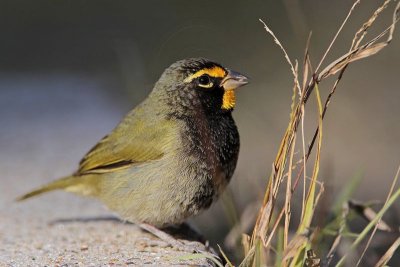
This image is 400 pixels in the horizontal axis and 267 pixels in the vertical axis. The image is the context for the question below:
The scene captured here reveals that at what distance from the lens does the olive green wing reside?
4578mm

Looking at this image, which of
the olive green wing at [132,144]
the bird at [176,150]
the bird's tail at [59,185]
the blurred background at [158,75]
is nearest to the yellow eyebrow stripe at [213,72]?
the bird at [176,150]

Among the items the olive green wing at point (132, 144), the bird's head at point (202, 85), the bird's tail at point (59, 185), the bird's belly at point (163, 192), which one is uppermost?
the bird's head at point (202, 85)

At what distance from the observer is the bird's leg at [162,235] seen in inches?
173

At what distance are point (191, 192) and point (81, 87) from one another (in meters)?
5.12

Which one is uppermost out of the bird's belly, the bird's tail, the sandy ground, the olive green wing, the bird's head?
the bird's head

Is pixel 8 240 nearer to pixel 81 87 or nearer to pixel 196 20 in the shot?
pixel 81 87

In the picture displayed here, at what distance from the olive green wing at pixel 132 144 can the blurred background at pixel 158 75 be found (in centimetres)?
60

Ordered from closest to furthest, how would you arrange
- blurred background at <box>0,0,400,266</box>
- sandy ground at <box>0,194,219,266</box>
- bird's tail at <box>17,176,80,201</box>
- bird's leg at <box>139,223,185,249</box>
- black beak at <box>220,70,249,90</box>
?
sandy ground at <box>0,194,219,266</box>, bird's leg at <box>139,223,185,249</box>, black beak at <box>220,70,249,90</box>, bird's tail at <box>17,176,80,201</box>, blurred background at <box>0,0,400,266</box>

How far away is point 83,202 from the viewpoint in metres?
5.79

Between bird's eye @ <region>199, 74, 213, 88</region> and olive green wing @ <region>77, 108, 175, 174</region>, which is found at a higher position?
bird's eye @ <region>199, 74, 213, 88</region>

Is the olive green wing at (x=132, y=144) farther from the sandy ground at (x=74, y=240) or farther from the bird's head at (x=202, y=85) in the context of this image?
the sandy ground at (x=74, y=240)

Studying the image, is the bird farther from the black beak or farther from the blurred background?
the blurred background

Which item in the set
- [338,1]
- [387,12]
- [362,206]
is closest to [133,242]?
[362,206]

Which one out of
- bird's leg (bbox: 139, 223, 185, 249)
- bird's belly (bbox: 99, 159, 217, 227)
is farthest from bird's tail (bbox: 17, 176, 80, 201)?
bird's leg (bbox: 139, 223, 185, 249)
